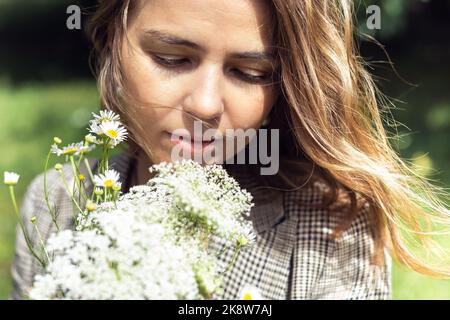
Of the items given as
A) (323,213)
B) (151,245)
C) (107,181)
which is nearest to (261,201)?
(323,213)

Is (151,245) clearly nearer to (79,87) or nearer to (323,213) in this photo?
(323,213)

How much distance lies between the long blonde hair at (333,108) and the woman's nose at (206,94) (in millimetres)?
193

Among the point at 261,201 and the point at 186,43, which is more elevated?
the point at 186,43

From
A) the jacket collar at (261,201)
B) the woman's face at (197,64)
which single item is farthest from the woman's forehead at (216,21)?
the jacket collar at (261,201)

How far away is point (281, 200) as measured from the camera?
1.94 meters

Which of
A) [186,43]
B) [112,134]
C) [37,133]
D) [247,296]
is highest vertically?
[37,133]

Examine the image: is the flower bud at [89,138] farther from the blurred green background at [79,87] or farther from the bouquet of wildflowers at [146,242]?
the blurred green background at [79,87]

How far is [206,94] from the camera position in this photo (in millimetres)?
1429

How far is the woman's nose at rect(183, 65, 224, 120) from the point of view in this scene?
1428 mm

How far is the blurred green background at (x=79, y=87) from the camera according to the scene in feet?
11.4

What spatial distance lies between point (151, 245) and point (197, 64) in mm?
696

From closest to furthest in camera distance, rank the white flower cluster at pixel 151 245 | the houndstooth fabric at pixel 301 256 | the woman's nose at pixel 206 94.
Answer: the white flower cluster at pixel 151 245, the woman's nose at pixel 206 94, the houndstooth fabric at pixel 301 256

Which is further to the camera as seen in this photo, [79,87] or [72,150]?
[79,87]
